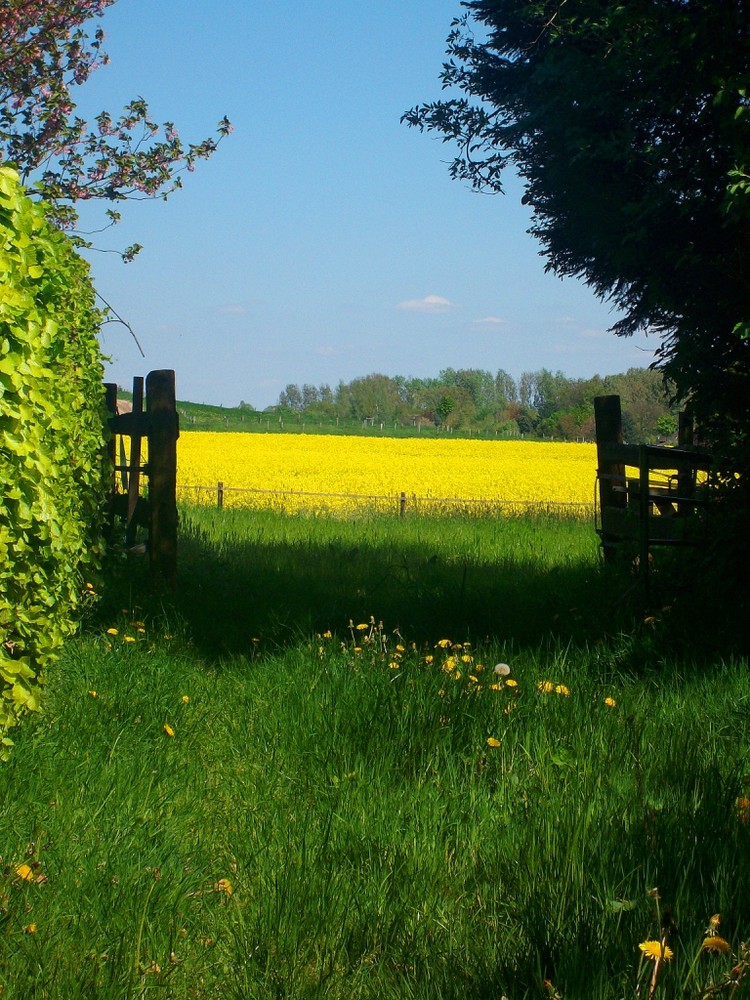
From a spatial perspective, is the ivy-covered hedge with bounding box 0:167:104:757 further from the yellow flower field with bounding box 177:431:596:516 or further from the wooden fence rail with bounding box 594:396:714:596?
the yellow flower field with bounding box 177:431:596:516

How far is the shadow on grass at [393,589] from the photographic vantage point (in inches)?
298

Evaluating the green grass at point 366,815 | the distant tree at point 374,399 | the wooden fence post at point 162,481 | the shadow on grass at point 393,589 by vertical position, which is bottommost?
the green grass at point 366,815

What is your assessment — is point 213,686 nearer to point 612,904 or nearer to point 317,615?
point 317,615

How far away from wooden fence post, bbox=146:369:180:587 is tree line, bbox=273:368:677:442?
186 ft

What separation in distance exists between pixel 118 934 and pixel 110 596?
5.69 m

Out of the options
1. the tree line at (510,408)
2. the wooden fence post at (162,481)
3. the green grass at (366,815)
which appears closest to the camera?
the green grass at (366,815)

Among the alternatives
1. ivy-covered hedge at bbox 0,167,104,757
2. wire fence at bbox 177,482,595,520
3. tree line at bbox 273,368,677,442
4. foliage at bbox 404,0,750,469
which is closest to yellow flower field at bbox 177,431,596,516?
wire fence at bbox 177,482,595,520

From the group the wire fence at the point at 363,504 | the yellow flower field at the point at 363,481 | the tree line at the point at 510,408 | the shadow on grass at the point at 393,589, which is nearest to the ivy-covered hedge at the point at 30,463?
the shadow on grass at the point at 393,589

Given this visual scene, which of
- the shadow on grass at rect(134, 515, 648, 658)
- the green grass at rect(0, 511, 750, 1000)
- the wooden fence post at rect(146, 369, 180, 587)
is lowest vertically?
the green grass at rect(0, 511, 750, 1000)

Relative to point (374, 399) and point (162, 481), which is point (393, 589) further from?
point (374, 399)

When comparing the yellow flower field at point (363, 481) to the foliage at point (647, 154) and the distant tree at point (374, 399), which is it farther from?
the distant tree at point (374, 399)

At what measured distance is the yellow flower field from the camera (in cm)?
2128

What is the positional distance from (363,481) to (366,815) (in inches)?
966

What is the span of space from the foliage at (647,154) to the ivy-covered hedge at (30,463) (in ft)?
14.3
